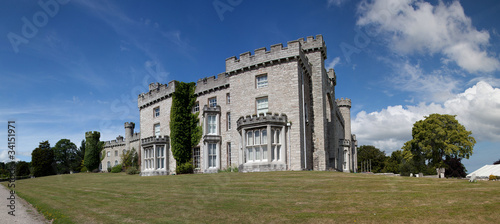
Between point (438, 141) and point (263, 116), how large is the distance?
31.8 metres

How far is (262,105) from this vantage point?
2750cm

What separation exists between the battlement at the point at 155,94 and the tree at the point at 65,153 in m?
35.7

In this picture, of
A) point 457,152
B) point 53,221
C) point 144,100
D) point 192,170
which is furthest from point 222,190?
point 457,152

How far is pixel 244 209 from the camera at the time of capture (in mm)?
11523

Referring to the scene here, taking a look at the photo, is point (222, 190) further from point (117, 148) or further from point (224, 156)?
point (117, 148)

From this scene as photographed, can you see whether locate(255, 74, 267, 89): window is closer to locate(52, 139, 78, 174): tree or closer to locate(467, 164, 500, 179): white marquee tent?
locate(467, 164, 500, 179): white marquee tent

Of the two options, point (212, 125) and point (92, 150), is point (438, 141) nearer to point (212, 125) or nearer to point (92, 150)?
point (212, 125)

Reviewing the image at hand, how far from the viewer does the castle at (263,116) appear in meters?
25.0

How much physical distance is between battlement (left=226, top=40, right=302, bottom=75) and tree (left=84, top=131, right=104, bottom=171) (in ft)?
137

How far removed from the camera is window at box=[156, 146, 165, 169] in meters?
35.1

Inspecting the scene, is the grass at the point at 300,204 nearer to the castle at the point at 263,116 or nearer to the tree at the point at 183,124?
the castle at the point at 263,116

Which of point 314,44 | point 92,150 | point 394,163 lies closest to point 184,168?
point 314,44

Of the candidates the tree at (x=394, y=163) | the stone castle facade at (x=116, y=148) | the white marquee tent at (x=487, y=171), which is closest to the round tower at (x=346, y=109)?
the white marquee tent at (x=487, y=171)

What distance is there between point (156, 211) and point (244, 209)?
353 centimetres
